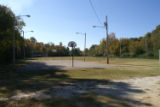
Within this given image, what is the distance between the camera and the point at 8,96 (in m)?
4.30

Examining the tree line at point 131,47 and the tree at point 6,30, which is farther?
the tree line at point 131,47

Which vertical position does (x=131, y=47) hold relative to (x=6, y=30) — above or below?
below

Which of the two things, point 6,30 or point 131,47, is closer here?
point 6,30

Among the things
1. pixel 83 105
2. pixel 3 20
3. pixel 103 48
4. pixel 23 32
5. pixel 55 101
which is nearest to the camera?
pixel 83 105

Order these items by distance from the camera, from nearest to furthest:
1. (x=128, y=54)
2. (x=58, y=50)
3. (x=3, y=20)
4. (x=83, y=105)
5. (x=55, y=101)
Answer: (x=83, y=105), (x=55, y=101), (x=3, y=20), (x=128, y=54), (x=58, y=50)

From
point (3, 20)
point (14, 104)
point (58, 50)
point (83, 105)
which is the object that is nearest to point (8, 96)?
point (14, 104)

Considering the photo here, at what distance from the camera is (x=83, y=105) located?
144 inches

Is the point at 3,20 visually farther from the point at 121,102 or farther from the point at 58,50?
the point at 58,50

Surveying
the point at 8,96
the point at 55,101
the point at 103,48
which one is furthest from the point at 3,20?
the point at 103,48

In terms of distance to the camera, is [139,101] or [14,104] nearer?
[14,104]

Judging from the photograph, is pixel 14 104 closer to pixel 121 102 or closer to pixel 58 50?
pixel 121 102

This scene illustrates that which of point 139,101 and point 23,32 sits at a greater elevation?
point 23,32

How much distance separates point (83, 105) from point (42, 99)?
52.2 inches

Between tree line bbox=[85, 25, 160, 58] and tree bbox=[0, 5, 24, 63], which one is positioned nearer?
tree bbox=[0, 5, 24, 63]
